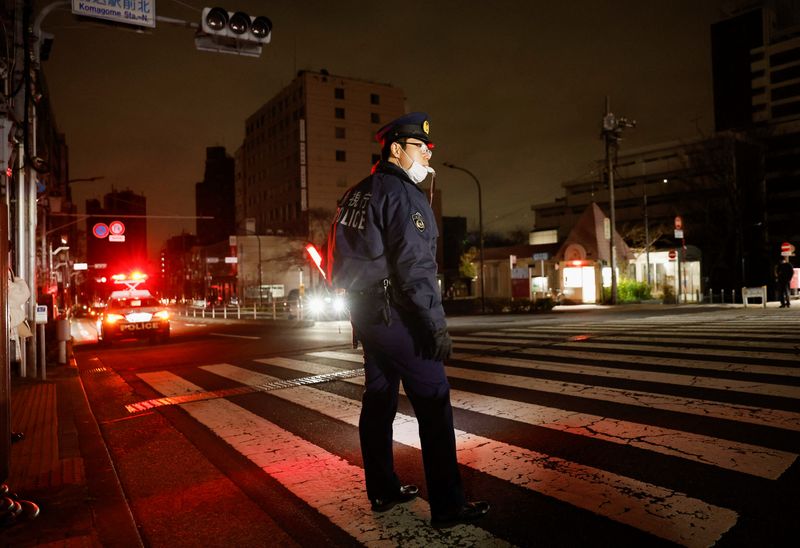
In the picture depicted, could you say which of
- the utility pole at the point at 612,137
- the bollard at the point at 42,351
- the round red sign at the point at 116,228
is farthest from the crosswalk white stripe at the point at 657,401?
the round red sign at the point at 116,228

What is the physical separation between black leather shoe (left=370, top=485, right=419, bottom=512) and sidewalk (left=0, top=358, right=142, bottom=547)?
3.97 ft

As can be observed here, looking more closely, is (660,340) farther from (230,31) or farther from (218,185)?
(218,185)

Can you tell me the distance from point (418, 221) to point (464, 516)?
58.5 inches

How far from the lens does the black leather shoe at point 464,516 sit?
273 centimetres

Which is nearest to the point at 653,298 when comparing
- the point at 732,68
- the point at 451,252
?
the point at 732,68

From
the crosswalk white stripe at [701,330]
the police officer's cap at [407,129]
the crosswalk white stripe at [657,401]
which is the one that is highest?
the police officer's cap at [407,129]

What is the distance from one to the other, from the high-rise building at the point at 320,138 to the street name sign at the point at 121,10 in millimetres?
64939

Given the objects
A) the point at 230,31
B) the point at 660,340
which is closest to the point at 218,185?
the point at 230,31

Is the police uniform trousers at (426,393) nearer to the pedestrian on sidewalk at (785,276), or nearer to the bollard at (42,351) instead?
the bollard at (42,351)

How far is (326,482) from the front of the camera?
3.52 m

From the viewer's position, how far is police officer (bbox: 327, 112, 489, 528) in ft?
8.73

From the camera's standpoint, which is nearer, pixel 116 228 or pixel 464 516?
pixel 464 516

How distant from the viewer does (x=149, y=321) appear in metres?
16.1

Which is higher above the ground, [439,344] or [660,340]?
[439,344]
